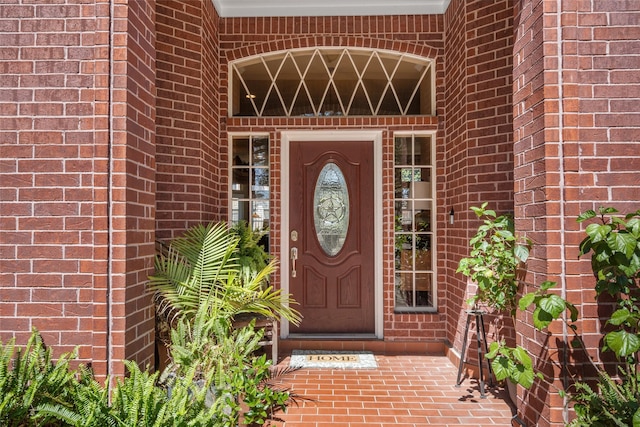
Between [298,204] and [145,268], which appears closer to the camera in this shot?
[145,268]

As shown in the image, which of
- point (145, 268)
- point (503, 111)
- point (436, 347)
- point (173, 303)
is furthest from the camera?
point (436, 347)

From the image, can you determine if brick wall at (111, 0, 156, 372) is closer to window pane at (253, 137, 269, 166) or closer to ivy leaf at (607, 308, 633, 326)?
window pane at (253, 137, 269, 166)

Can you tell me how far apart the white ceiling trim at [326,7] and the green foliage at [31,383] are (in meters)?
3.47

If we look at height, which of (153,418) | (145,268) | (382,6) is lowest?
(153,418)

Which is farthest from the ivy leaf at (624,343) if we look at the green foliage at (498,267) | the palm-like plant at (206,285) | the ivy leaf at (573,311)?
the palm-like plant at (206,285)

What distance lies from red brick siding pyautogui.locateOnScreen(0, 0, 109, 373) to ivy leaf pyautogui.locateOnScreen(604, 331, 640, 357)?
243 centimetres

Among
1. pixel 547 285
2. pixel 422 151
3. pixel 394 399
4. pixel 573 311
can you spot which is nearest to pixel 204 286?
pixel 394 399

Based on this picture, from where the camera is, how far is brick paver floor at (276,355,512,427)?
9.12 ft

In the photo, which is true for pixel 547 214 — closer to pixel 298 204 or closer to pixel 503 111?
pixel 503 111

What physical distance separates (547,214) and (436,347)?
96.1 inches

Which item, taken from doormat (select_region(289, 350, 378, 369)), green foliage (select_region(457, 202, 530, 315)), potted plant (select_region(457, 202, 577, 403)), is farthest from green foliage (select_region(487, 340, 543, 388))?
doormat (select_region(289, 350, 378, 369))

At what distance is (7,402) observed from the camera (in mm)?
1734

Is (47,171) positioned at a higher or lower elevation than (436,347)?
higher

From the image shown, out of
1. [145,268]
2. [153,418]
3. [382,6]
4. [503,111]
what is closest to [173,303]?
[145,268]
